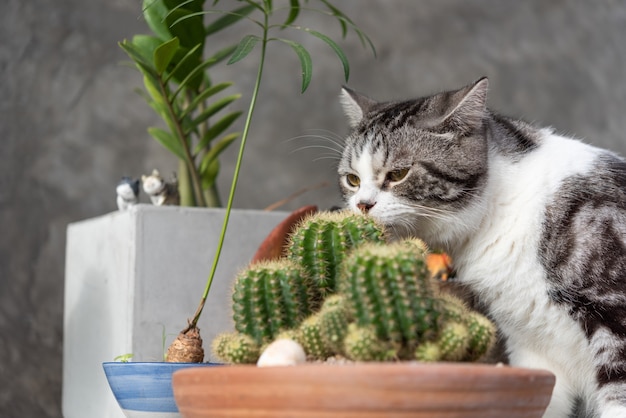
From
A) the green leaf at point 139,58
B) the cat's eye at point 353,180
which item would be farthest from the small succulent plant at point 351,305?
the green leaf at point 139,58

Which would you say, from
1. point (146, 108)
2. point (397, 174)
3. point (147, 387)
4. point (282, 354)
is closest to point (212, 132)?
point (397, 174)

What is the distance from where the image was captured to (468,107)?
135cm

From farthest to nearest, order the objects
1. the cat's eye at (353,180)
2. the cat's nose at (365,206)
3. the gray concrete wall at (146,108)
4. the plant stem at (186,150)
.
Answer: the gray concrete wall at (146,108) < the plant stem at (186,150) < the cat's eye at (353,180) < the cat's nose at (365,206)

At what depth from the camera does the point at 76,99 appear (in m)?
2.81

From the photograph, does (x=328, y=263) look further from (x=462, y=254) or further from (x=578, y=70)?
(x=578, y=70)

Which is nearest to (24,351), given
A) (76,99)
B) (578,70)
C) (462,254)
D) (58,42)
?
(76,99)

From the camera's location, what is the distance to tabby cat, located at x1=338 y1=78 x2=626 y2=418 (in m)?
1.26

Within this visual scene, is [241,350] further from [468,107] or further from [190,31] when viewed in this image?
[190,31]

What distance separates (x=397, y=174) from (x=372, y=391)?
60cm

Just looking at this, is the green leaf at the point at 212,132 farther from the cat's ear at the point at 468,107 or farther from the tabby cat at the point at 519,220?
the cat's ear at the point at 468,107

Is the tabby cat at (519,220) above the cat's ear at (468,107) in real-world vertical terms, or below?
below

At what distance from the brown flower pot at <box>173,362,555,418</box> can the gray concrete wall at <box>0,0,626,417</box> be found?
155 centimetres

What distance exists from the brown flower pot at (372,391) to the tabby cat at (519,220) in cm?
43

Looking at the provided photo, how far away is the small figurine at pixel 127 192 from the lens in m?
1.86
